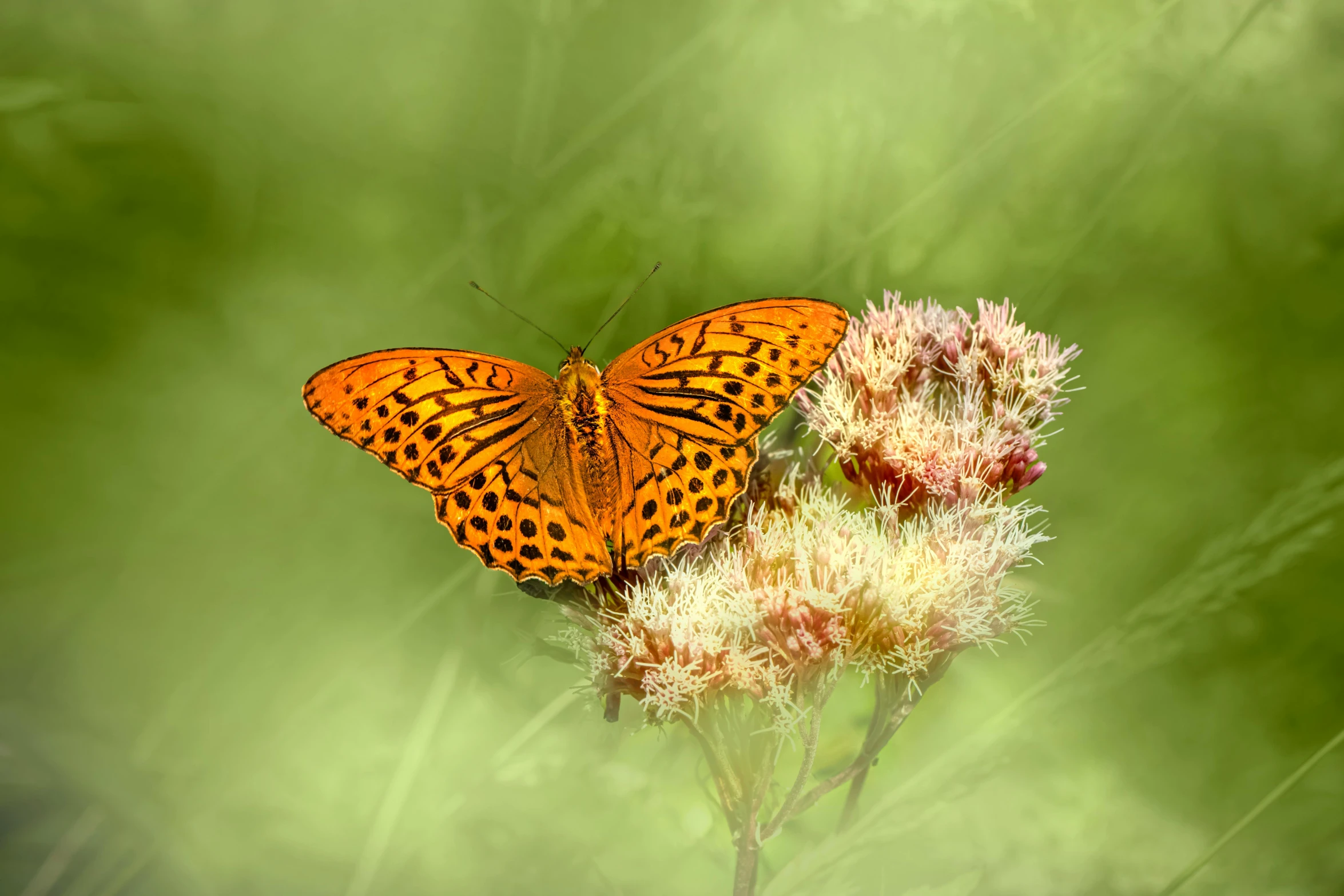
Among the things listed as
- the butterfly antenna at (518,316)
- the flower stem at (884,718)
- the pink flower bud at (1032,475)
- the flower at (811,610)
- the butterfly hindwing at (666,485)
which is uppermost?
the butterfly antenna at (518,316)

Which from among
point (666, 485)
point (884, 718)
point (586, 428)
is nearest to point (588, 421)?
point (586, 428)

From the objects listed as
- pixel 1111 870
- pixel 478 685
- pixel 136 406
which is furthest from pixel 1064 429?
pixel 136 406

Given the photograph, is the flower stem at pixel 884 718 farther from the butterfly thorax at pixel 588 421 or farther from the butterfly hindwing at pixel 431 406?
the butterfly hindwing at pixel 431 406

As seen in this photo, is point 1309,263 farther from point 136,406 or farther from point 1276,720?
point 136,406

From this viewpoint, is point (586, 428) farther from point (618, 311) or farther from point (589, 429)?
point (618, 311)

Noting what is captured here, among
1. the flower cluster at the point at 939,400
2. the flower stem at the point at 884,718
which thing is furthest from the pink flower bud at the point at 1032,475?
the flower stem at the point at 884,718

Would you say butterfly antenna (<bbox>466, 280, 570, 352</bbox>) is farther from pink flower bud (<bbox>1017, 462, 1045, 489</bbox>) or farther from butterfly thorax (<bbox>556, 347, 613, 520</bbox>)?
pink flower bud (<bbox>1017, 462, 1045, 489</bbox>)
